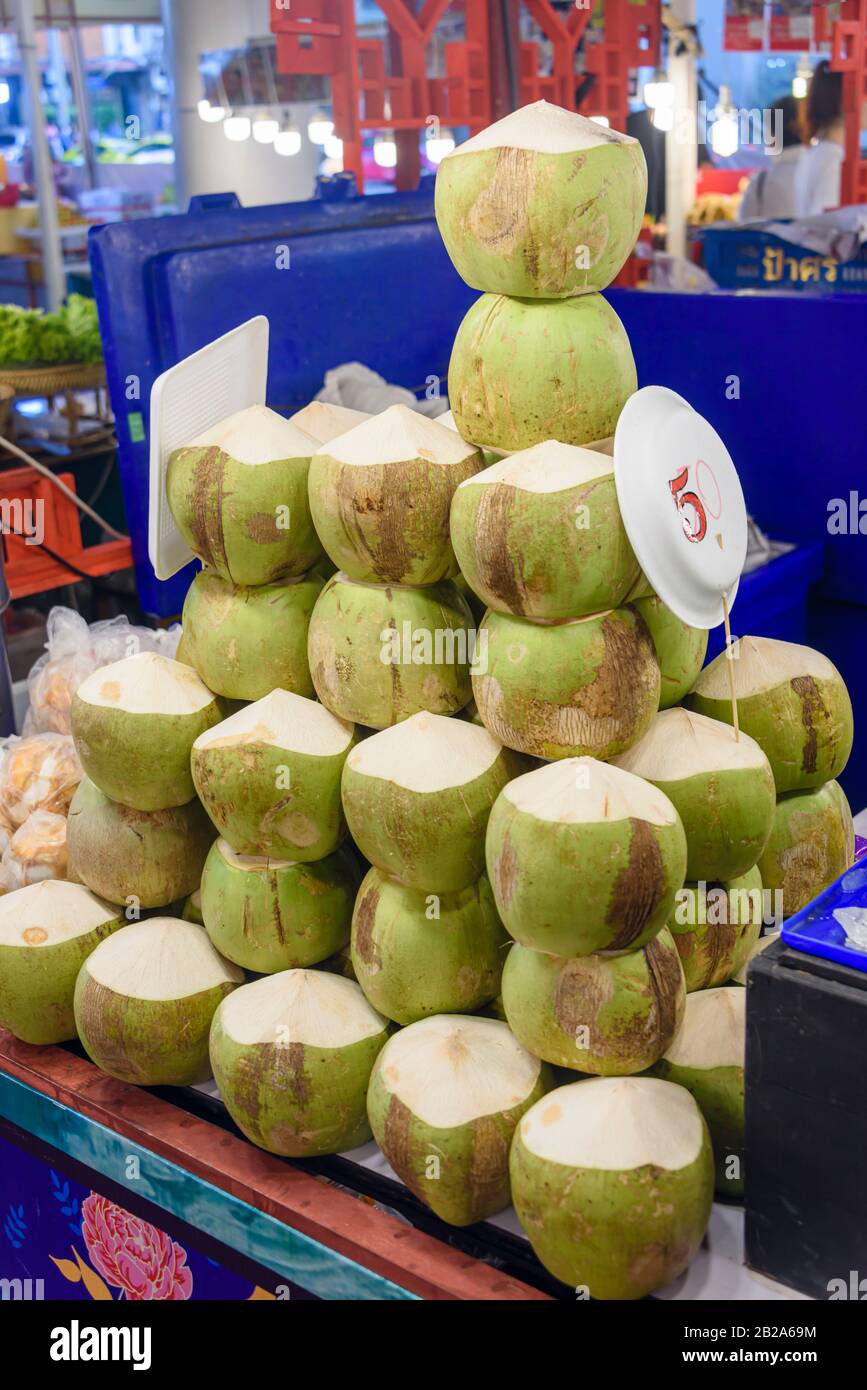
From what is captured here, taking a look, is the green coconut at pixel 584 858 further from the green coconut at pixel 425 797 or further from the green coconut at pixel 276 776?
the green coconut at pixel 276 776

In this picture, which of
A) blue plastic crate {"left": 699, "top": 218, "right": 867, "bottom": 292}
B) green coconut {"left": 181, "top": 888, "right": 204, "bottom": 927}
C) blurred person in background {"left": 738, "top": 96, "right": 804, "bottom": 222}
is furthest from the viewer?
blurred person in background {"left": 738, "top": 96, "right": 804, "bottom": 222}

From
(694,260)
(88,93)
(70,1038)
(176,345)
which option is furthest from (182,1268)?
(88,93)

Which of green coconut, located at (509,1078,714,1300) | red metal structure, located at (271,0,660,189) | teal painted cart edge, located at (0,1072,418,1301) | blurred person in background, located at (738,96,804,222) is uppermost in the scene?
red metal structure, located at (271,0,660,189)

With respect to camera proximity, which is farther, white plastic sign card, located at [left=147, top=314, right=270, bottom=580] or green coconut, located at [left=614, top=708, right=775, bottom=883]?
white plastic sign card, located at [left=147, top=314, right=270, bottom=580]

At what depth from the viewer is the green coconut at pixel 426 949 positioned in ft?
4.98

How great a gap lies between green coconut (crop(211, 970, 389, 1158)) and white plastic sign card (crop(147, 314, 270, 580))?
57cm

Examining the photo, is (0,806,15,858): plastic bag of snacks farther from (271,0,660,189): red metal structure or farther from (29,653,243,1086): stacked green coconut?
(271,0,660,189): red metal structure

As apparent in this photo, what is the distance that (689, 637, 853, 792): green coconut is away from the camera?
5.36 ft

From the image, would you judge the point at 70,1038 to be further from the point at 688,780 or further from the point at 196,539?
the point at 688,780

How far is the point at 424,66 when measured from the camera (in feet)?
15.3

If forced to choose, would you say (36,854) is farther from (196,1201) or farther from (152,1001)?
(196,1201)

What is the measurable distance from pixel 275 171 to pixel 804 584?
4.82 metres

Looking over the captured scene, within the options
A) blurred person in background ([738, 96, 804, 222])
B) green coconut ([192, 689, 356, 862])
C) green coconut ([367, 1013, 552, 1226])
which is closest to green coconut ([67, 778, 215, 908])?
green coconut ([192, 689, 356, 862])

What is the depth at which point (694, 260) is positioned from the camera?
338 inches
